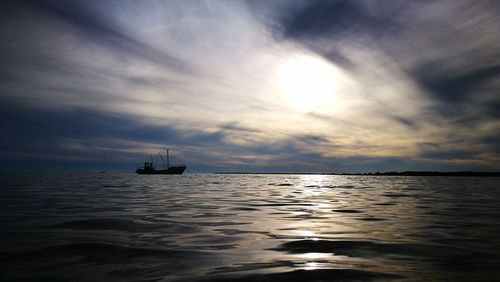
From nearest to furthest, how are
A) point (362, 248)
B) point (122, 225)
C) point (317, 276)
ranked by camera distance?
point (317, 276), point (362, 248), point (122, 225)

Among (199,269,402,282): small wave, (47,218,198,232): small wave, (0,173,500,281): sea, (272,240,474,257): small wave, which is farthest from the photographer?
(47,218,198,232): small wave

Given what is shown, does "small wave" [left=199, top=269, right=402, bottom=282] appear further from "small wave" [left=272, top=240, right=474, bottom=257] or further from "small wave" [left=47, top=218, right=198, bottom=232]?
"small wave" [left=47, top=218, right=198, bottom=232]

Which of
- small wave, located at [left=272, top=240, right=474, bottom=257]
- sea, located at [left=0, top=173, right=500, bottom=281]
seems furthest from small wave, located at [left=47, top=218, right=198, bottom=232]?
small wave, located at [left=272, top=240, right=474, bottom=257]

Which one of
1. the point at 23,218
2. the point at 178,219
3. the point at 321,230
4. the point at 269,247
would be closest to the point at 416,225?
the point at 321,230

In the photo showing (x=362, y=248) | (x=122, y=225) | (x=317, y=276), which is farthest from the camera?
(x=122, y=225)

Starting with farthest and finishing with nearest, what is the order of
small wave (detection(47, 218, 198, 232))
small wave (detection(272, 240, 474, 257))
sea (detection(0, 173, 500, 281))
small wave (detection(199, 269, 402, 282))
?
small wave (detection(47, 218, 198, 232)) → small wave (detection(272, 240, 474, 257)) → sea (detection(0, 173, 500, 281)) → small wave (detection(199, 269, 402, 282))

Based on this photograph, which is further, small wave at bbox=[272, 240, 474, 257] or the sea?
small wave at bbox=[272, 240, 474, 257]

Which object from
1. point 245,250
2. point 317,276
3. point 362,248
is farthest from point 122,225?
point 317,276

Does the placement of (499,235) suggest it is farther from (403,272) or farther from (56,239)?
(56,239)

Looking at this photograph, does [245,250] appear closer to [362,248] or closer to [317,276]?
[317,276]

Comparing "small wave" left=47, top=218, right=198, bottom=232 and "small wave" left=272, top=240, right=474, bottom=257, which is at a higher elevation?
"small wave" left=272, top=240, right=474, bottom=257

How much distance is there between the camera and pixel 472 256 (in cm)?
671

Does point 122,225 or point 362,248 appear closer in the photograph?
point 362,248

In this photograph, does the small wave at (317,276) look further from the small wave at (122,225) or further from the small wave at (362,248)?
the small wave at (122,225)
